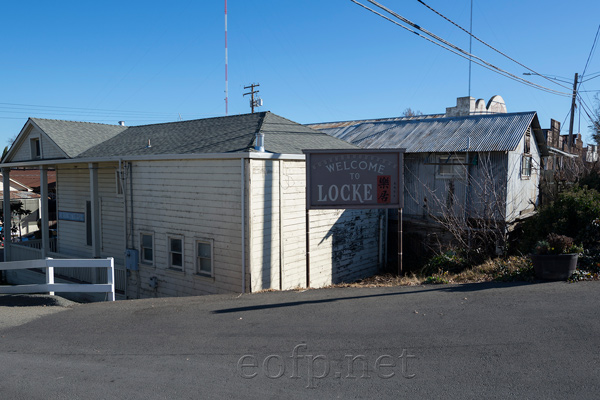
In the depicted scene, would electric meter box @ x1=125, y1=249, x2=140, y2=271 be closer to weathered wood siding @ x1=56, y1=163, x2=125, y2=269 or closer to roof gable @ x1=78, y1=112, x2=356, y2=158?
weathered wood siding @ x1=56, y1=163, x2=125, y2=269

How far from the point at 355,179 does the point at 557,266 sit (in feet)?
14.5

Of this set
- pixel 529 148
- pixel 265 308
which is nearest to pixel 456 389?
pixel 265 308

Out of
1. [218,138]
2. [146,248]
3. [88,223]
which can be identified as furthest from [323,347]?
[88,223]

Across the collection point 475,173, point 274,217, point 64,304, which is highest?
point 475,173

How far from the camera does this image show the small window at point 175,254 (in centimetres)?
1278

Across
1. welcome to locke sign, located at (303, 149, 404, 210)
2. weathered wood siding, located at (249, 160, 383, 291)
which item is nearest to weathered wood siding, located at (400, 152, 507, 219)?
weathered wood siding, located at (249, 160, 383, 291)

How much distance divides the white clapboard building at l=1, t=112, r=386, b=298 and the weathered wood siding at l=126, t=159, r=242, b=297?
3 cm

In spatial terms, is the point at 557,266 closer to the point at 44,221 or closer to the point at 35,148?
the point at 44,221

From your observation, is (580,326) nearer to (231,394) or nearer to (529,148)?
(231,394)

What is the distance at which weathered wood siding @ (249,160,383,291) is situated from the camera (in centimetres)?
1121

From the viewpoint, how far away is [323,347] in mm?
5953

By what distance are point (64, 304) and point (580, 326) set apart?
9.19m

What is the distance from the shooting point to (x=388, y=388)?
482 centimetres

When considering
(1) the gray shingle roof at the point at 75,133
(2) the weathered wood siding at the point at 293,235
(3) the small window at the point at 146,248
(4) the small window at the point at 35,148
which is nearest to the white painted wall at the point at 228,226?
(2) the weathered wood siding at the point at 293,235
